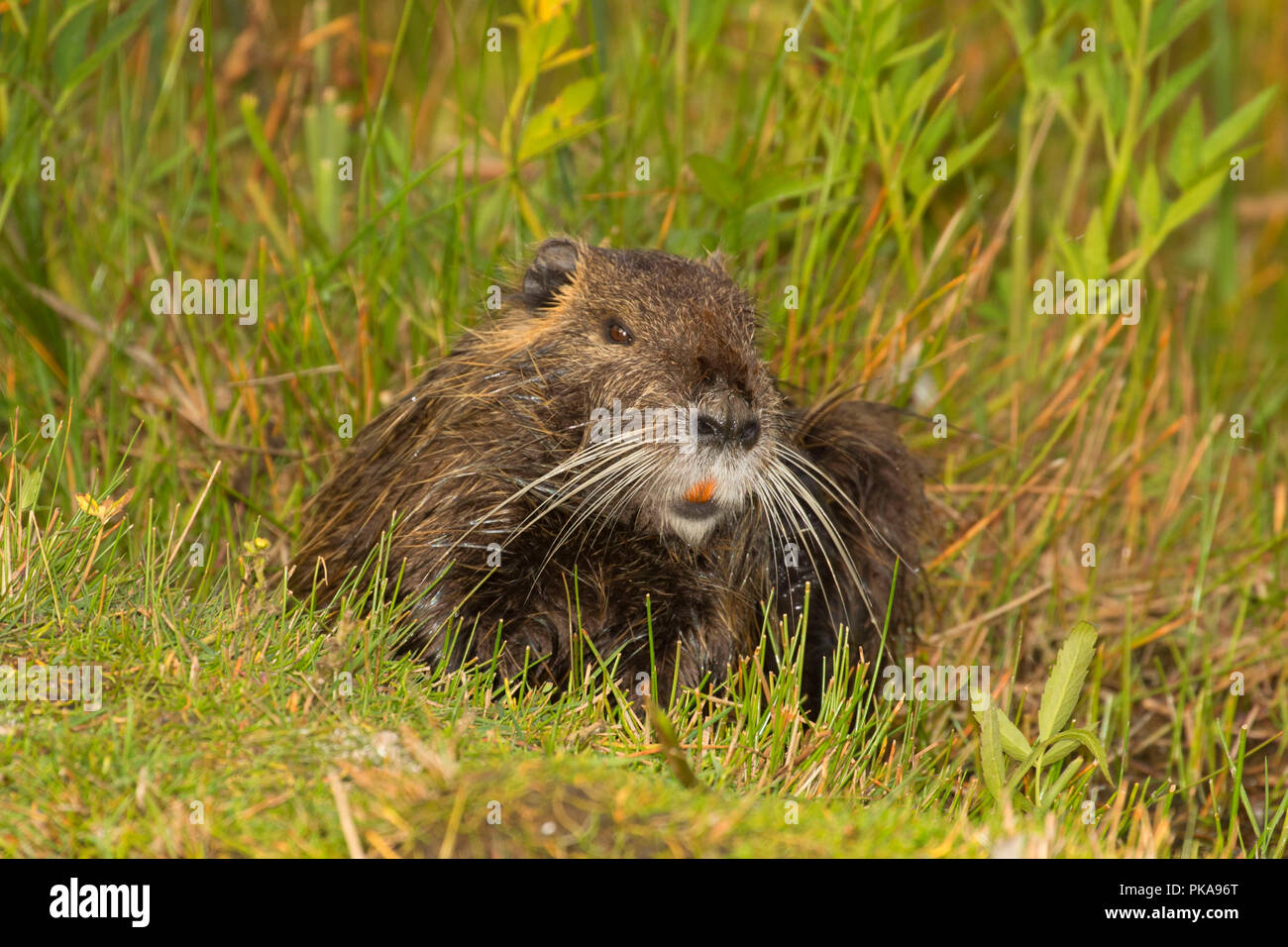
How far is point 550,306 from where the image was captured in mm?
3916

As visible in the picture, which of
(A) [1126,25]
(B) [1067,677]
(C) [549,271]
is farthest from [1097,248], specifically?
(B) [1067,677]

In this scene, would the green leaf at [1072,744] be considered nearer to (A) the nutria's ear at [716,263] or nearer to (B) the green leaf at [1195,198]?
(A) the nutria's ear at [716,263]

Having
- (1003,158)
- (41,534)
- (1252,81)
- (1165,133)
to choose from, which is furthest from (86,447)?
→ (1252,81)

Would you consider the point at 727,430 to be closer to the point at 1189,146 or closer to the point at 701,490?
the point at 701,490

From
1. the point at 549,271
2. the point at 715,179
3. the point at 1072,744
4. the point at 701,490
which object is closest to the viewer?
the point at 1072,744

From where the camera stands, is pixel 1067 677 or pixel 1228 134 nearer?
pixel 1067 677

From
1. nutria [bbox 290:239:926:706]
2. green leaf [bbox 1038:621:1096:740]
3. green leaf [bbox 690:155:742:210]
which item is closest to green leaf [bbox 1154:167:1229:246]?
green leaf [bbox 690:155:742:210]

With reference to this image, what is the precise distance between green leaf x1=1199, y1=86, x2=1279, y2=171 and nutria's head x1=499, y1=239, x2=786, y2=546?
6.23ft

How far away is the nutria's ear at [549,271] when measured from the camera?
391 centimetres

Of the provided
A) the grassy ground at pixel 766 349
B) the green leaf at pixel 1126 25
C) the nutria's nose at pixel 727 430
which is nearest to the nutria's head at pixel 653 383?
the nutria's nose at pixel 727 430

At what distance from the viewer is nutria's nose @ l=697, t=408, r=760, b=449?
329cm

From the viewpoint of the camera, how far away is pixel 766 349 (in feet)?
14.7

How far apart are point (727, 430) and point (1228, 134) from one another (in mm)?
2511
